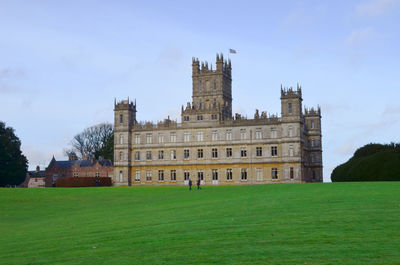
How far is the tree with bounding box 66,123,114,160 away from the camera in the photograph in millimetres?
103400

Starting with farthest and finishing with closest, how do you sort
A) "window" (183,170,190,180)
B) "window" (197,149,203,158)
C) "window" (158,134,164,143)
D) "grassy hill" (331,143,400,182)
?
"window" (158,134,164,143) < "window" (183,170,190,180) < "window" (197,149,203,158) < "grassy hill" (331,143,400,182)

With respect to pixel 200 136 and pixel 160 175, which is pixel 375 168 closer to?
pixel 200 136

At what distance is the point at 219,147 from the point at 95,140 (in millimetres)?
42787

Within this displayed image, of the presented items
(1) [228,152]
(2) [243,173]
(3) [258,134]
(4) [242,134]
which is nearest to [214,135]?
(1) [228,152]

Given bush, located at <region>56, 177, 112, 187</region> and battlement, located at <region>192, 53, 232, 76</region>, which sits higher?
battlement, located at <region>192, 53, 232, 76</region>

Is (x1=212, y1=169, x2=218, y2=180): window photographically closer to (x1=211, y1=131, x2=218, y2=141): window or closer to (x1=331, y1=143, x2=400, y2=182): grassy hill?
(x1=211, y1=131, x2=218, y2=141): window

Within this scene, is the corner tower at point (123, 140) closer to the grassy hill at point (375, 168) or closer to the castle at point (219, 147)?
the castle at point (219, 147)

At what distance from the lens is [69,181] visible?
73.5 meters

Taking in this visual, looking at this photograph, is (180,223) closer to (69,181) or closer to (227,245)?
(227,245)

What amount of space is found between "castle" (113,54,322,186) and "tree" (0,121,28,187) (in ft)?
50.7

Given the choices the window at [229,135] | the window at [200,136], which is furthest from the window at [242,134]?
the window at [200,136]

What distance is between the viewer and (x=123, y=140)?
78.2m

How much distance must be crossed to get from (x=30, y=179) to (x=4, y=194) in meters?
Answer: 64.4

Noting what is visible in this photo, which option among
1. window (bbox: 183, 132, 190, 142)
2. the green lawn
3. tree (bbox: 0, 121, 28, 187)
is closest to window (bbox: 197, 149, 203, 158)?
window (bbox: 183, 132, 190, 142)
